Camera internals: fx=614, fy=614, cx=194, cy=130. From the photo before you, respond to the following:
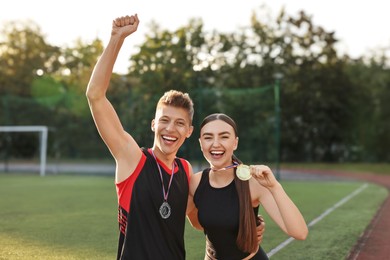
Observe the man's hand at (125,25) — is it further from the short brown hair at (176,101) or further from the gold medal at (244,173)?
the gold medal at (244,173)

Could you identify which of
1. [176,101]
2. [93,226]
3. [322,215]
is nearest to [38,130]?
[322,215]

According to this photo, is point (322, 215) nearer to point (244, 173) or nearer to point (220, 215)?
point (220, 215)

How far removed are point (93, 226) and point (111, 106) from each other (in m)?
6.29

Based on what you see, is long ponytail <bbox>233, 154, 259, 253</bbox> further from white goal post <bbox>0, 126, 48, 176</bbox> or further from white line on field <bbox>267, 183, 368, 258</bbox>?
white goal post <bbox>0, 126, 48, 176</bbox>

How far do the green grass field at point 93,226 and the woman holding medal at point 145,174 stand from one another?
3526mm

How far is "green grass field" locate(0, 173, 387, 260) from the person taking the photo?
7.34 metres

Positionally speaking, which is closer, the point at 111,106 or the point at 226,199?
the point at 111,106

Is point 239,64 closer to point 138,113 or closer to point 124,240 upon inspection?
point 138,113

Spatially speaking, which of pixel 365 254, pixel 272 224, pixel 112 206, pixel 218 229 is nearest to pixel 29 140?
pixel 112 206

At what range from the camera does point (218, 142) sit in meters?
3.73

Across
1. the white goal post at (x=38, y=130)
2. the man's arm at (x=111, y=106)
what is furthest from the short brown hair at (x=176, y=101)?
the white goal post at (x=38, y=130)

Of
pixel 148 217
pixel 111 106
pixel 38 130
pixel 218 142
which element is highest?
pixel 111 106

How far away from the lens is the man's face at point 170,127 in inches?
144

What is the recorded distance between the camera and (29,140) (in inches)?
1227
